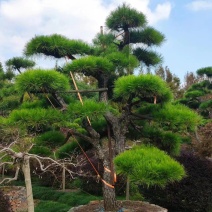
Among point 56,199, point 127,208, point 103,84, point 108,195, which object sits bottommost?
point 56,199

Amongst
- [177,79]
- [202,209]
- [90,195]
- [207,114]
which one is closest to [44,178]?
[90,195]

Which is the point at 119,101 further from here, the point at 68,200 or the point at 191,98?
the point at 191,98

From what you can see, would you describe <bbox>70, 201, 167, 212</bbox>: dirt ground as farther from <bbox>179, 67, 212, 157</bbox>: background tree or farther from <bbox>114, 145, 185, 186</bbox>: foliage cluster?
<bbox>179, 67, 212, 157</bbox>: background tree

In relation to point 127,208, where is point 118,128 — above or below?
above

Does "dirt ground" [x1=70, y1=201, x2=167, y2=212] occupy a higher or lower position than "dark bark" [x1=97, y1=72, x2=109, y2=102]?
lower

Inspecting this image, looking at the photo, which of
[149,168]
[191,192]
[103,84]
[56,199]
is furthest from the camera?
[56,199]

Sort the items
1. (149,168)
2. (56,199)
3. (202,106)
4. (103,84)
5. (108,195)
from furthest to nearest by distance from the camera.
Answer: (202,106), (56,199), (103,84), (108,195), (149,168)

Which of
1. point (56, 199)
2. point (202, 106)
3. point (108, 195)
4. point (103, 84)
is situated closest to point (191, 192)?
point (108, 195)

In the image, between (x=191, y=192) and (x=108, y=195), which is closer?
(x=108, y=195)

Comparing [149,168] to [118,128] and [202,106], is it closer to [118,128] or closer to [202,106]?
[118,128]

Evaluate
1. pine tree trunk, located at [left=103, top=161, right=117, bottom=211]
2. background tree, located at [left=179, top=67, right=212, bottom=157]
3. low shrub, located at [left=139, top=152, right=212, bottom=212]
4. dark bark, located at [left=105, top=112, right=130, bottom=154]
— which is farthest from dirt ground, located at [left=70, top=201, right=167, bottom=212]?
background tree, located at [left=179, top=67, right=212, bottom=157]

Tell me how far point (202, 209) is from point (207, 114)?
691 cm

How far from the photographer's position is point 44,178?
7.38 meters

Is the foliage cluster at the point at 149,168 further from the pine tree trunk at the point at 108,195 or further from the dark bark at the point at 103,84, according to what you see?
the dark bark at the point at 103,84
